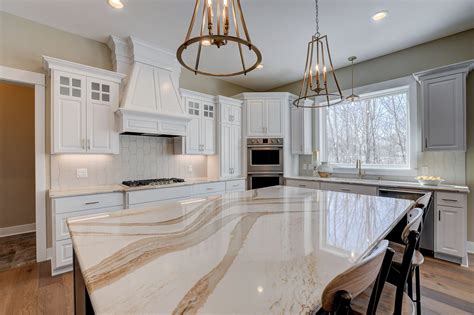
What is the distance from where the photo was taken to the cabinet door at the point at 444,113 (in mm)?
2820

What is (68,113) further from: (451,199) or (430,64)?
(430,64)

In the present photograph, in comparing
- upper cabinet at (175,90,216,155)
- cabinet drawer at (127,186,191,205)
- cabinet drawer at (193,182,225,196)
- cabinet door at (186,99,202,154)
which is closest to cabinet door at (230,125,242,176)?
upper cabinet at (175,90,216,155)

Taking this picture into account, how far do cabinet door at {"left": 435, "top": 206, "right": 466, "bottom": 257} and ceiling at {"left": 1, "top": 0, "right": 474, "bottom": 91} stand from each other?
2.36m

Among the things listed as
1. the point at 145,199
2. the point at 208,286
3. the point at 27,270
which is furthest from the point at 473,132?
the point at 27,270

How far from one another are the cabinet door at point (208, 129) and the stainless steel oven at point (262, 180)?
94 centimetres

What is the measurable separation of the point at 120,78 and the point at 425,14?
3.95m

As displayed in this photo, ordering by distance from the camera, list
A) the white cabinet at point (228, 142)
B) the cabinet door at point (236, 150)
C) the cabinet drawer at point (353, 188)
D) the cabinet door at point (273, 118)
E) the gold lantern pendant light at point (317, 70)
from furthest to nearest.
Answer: the cabinet door at point (273, 118) → the cabinet door at point (236, 150) → the white cabinet at point (228, 142) → the cabinet drawer at point (353, 188) → the gold lantern pendant light at point (317, 70)

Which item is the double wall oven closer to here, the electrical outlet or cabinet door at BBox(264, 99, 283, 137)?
cabinet door at BBox(264, 99, 283, 137)

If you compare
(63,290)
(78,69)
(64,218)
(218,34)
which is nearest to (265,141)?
(78,69)

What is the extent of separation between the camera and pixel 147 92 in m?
3.29

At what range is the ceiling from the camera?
99.9 inches

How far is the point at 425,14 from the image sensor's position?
272 cm

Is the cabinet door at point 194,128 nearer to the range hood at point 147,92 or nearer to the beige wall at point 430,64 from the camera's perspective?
the range hood at point 147,92

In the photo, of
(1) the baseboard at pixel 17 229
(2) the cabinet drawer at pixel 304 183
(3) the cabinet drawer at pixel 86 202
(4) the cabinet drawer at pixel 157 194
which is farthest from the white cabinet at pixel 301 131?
(1) the baseboard at pixel 17 229
